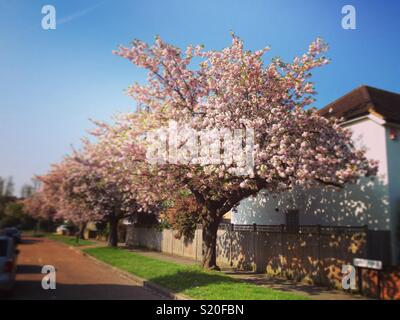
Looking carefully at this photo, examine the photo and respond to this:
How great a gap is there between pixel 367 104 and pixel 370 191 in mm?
3489

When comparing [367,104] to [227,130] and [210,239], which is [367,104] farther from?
[210,239]

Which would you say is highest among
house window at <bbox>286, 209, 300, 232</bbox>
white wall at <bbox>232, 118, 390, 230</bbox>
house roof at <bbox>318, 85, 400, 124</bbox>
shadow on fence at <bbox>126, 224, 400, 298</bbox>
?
house roof at <bbox>318, 85, 400, 124</bbox>

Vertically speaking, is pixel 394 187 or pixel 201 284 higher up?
pixel 394 187

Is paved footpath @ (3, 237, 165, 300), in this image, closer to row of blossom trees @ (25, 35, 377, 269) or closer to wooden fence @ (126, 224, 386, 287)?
row of blossom trees @ (25, 35, 377, 269)

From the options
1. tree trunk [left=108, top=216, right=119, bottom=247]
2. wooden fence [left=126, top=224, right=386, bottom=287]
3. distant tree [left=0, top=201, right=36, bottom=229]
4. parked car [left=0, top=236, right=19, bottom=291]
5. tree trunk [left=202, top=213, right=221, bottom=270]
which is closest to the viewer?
parked car [left=0, top=236, right=19, bottom=291]

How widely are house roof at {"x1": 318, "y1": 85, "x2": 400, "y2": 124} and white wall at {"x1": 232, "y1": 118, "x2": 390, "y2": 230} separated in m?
0.39

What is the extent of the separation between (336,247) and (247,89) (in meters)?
6.17

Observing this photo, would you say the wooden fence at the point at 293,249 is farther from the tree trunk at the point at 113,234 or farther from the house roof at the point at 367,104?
the tree trunk at the point at 113,234

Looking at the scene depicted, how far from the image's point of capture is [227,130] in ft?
43.2

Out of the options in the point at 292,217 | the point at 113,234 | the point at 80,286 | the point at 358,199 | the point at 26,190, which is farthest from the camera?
the point at 26,190

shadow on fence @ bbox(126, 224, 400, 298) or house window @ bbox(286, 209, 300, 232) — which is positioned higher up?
house window @ bbox(286, 209, 300, 232)

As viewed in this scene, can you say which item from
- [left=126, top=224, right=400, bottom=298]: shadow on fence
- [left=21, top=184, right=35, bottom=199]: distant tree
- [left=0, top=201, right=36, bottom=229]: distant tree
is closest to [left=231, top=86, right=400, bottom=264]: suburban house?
[left=126, top=224, right=400, bottom=298]: shadow on fence

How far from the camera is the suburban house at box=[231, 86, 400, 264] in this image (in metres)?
13.4

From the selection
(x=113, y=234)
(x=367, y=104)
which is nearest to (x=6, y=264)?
(x=367, y=104)
